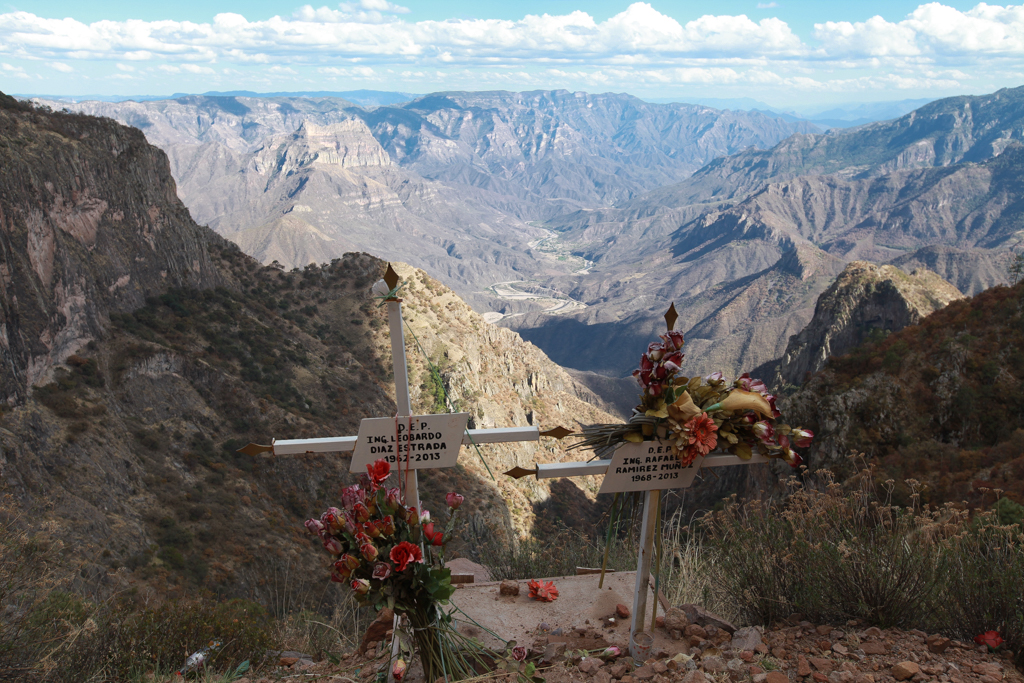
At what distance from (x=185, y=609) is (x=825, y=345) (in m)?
74.3

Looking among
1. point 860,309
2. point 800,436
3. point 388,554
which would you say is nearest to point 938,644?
point 800,436

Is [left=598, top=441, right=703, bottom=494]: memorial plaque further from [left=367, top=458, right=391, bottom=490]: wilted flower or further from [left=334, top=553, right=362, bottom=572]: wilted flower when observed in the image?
[left=334, top=553, right=362, bottom=572]: wilted flower

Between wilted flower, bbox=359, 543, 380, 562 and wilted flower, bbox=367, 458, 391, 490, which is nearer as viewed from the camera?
wilted flower, bbox=359, 543, 380, 562

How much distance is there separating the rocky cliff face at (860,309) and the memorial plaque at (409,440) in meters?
66.9

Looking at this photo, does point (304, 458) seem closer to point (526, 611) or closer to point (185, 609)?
point (185, 609)

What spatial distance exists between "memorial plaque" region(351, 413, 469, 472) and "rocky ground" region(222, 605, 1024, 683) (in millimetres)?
1789

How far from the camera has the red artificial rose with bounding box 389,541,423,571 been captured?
4.36 m

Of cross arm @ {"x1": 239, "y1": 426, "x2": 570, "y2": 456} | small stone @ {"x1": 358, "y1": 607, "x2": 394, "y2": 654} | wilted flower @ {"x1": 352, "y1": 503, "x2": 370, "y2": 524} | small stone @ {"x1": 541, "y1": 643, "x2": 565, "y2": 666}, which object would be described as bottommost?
small stone @ {"x1": 358, "y1": 607, "x2": 394, "y2": 654}

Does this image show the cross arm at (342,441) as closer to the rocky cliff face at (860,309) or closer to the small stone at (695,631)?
the small stone at (695,631)

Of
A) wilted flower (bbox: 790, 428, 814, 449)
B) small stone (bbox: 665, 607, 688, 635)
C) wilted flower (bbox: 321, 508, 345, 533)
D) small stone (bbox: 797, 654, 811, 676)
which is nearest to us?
wilted flower (bbox: 321, 508, 345, 533)

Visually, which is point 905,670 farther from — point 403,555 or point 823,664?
point 403,555

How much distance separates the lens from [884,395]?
24.7m

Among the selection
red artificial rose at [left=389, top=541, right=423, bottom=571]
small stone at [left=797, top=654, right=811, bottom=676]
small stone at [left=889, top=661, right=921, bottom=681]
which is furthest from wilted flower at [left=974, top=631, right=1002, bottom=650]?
red artificial rose at [left=389, top=541, right=423, bottom=571]

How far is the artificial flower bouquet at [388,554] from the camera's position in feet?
14.4
